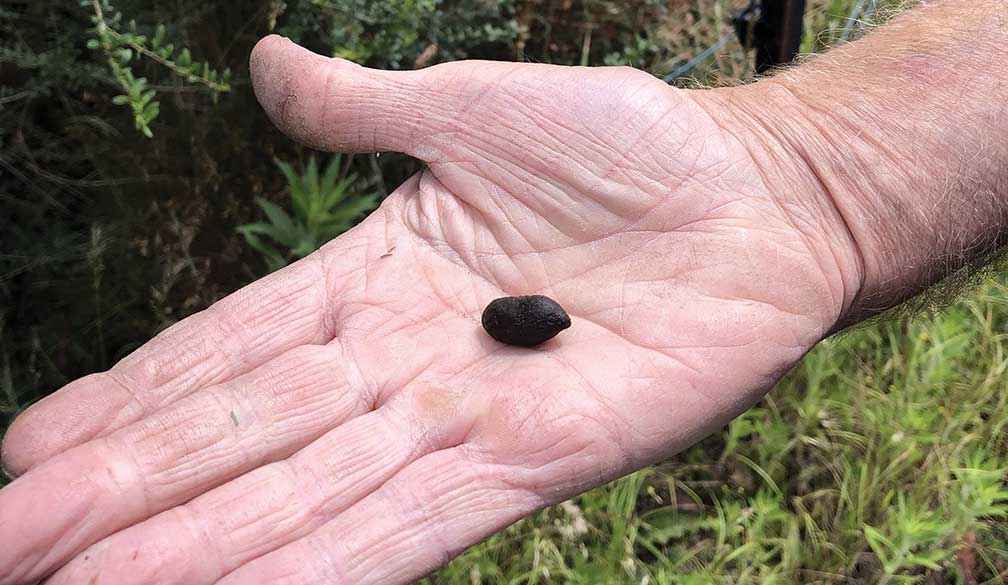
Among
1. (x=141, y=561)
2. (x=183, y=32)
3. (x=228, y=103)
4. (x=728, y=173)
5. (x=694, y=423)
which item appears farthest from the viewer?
(x=228, y=103)

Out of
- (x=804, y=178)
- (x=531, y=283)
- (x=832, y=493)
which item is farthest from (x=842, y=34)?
(x=531, y=283)

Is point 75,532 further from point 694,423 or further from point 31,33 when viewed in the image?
point 31,33

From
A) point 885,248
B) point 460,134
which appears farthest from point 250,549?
point 885,248

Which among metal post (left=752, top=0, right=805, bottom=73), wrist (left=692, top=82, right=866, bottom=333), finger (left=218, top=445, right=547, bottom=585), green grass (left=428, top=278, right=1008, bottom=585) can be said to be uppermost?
metal post (left=752, top=0, right=805, bottom=73)

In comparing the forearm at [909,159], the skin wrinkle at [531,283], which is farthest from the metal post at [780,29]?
the skin wrinkle at [531,283]

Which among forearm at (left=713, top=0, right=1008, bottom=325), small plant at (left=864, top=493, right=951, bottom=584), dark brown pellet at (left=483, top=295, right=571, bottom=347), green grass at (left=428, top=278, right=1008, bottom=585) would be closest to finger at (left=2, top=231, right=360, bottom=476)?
dark brown pellet at (left=483, top=295, right=571, bottom=347)

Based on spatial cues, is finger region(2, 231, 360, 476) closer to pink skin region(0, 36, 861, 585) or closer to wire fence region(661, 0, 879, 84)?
pink skin region(0, 36, 861, 585)

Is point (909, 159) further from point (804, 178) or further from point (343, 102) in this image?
point (343, 102)

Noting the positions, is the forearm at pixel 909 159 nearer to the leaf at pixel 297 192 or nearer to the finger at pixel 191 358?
the finger at pixel 191 358
